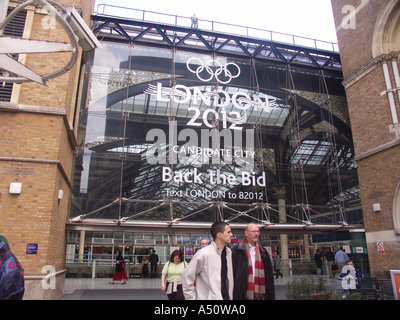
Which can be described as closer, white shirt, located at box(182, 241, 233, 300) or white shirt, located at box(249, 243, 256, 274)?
white shirt, located at box(182, 241, 233, 300)

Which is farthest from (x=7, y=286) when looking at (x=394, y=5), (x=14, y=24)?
(x=394, y=5)

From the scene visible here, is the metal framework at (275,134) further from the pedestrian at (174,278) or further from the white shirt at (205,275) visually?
the white shirt at (205,275)

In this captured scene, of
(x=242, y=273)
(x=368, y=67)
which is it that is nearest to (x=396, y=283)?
(x=242, y=273)

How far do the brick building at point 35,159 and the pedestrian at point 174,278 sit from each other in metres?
3.35

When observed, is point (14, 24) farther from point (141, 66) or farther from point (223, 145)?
point (223, 145)

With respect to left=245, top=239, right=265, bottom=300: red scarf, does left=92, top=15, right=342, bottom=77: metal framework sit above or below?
above

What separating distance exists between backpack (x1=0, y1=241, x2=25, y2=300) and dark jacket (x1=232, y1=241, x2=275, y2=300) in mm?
2361

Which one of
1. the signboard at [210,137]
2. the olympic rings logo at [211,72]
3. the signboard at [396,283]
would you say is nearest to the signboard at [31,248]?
the signboard at [210,137]

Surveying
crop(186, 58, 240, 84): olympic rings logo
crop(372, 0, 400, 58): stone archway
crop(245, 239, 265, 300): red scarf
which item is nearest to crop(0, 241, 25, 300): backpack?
crop(245, 239, 265, 300): red scarf

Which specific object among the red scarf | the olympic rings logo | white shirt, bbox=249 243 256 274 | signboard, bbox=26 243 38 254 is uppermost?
the olympic rings logo

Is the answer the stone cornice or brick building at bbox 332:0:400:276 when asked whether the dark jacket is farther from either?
the stone cornice

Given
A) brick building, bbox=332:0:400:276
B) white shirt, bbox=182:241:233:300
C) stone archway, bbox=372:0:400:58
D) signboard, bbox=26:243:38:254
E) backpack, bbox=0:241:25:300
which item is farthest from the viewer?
stone archway, bbox=372:0:400:58

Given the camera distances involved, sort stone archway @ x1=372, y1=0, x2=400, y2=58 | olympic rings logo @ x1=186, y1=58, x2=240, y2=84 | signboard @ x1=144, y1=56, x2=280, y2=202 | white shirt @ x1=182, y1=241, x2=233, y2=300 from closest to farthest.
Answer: white shirt @ x1=182, y1=241, x2=233, y2=300 < stone archway @ x1=372, y1=0, x2=400, y2=58 < signboard @ x1=144, y1=56, x2=280, y2=202 < olympic rings logo @ x1=186, y1=58, x2=240, y2=84

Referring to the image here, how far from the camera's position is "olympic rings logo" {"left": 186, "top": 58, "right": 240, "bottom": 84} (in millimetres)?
14410
